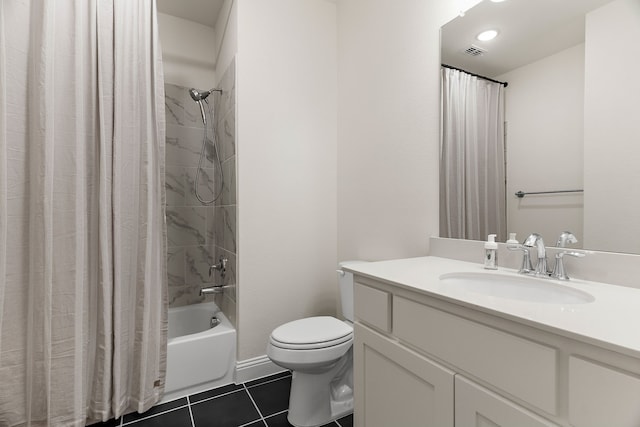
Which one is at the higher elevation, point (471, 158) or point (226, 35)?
point (226, 35)

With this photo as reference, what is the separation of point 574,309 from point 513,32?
110 centimetres

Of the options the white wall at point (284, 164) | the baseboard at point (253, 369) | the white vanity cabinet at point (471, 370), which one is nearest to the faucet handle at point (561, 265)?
the white vanity cabinet at point (471, 370)

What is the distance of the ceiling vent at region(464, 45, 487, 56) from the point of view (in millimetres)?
1329

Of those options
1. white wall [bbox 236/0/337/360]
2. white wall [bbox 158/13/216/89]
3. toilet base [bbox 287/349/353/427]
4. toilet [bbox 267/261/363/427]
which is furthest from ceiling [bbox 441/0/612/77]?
white wall [bbox 158/13/216/89]

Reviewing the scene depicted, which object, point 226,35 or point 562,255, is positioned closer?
point 562,255

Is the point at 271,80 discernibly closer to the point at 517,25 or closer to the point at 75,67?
the point at 75,67

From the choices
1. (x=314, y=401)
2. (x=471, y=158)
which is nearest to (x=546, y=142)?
(x=471, y=158)

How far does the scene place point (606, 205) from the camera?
3.12 feet

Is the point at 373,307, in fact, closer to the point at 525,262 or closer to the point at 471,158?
the point at 525,262

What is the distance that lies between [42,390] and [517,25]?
2.66m

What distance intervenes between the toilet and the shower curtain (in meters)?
0.77

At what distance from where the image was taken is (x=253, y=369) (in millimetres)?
1942

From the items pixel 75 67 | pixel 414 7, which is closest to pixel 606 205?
pixel 414 7

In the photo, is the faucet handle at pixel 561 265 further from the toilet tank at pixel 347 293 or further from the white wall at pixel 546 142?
the toilet tank at pixel 347 293
